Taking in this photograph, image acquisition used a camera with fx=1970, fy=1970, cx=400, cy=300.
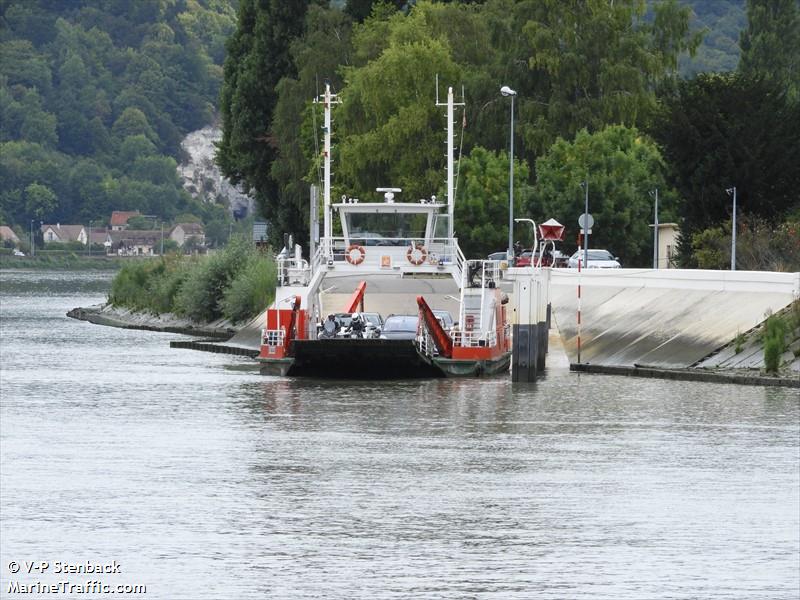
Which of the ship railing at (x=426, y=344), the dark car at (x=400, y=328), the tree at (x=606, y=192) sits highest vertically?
the tree at (x=606, y=192)

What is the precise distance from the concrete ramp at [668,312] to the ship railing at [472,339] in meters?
3.70

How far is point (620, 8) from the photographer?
95812 mm

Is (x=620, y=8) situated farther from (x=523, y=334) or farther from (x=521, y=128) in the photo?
(x=523, y=334)

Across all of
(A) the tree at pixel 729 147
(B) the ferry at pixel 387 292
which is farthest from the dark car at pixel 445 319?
(A) the tree at pixel 729 147

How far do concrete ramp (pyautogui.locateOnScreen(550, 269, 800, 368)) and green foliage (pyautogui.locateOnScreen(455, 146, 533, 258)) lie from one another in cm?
2402

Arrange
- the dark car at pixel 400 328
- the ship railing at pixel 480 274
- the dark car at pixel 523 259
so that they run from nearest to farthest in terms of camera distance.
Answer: the ship railing at pixel 480 274
the dark car at pixel 400 328
the dark car at pixel 523 259

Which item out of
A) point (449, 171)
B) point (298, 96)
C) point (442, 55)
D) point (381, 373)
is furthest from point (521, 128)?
point (381, 373)

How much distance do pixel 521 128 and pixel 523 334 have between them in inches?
1700

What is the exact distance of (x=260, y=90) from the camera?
4515 inches

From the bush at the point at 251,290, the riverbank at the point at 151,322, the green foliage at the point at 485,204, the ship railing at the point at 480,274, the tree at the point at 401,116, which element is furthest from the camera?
the tree at the point at 401,116

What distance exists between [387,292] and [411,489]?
93.2 ft

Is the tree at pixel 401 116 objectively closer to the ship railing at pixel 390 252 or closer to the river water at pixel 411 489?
the ship railing at pixel 390 252

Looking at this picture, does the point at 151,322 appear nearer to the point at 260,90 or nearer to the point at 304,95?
the point at 304,95

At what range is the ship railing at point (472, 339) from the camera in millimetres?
56156
